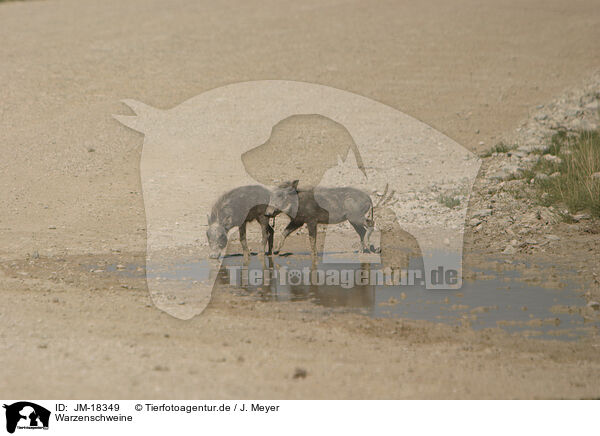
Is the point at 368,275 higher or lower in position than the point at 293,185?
→ lower

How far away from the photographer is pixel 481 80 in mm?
19609

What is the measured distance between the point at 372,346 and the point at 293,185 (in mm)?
3399

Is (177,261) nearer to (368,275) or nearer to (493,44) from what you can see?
(368,275)

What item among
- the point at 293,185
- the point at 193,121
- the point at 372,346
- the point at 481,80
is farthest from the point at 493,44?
the point at 372,346

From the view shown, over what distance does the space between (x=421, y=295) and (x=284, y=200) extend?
217 cm

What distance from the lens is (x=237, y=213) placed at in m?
9.41

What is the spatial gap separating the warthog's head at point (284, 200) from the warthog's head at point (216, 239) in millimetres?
577

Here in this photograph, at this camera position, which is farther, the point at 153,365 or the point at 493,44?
the point at 493,44

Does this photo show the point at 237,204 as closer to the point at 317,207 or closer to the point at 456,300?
the point at 317,207

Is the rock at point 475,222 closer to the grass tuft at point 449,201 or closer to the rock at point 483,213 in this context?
the rock at point 483,213

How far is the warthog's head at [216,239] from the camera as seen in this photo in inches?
373

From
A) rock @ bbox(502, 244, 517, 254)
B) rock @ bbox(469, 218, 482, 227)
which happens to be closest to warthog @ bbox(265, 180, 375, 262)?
rock @ bbox(502, 244, 517, 254)

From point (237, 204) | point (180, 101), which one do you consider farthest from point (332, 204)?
point (180, 101)

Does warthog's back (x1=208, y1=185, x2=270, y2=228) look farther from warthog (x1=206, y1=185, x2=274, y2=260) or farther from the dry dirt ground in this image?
the dry dirt ground
